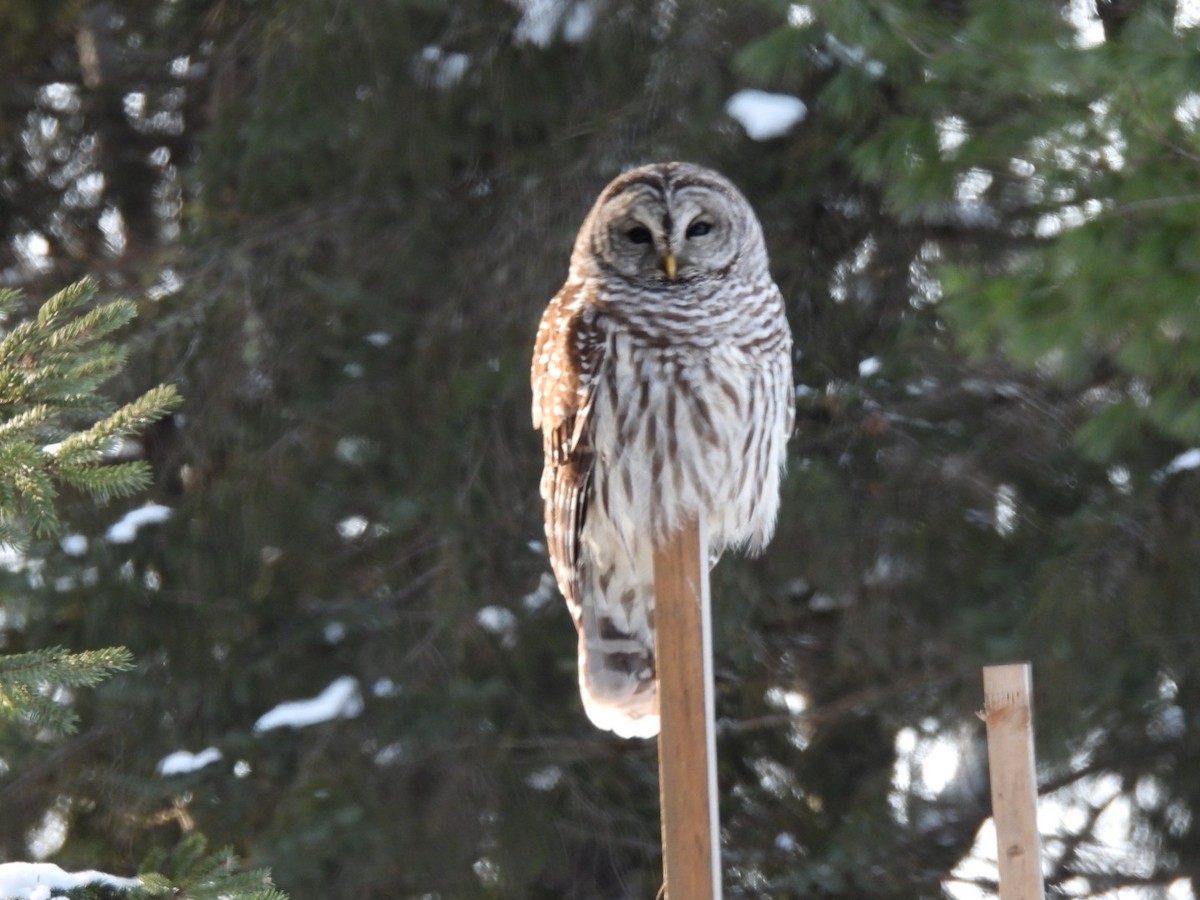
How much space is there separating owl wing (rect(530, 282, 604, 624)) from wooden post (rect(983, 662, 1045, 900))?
162 centimetres

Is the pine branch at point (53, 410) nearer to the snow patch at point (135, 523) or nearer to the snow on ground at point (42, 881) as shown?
the snow on ground at point (42, 881)

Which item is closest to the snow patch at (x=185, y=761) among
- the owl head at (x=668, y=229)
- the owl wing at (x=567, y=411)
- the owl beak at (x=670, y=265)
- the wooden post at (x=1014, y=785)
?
the owl wing at (x=567, y=411)

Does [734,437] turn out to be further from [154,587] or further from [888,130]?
[154,587]

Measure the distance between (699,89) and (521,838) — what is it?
9.31 feet

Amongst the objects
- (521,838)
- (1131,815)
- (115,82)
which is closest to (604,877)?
(521,838)

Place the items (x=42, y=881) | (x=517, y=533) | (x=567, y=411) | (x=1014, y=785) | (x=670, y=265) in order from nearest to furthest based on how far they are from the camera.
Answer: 1. (x=42, y=881)
2. (x=1014, y=785)
3. (x=670, y=265)
4. (x=567, y=411)
5. (x=517, y=533)

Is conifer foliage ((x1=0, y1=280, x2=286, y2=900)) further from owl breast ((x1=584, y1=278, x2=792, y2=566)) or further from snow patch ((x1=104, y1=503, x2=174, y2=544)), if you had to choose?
snow patch ((x1=104, y1=503, x2=174, y2=544))

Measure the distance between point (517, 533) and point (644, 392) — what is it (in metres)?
2.34

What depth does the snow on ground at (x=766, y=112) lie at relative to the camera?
567 cm

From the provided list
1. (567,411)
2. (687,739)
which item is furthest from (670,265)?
(687,739)

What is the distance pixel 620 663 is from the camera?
3750mm

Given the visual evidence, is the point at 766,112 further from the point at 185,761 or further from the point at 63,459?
the point at 63,459

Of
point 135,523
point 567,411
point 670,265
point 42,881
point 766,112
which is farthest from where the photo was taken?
point 135,523

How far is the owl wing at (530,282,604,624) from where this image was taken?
3785 millimetres
